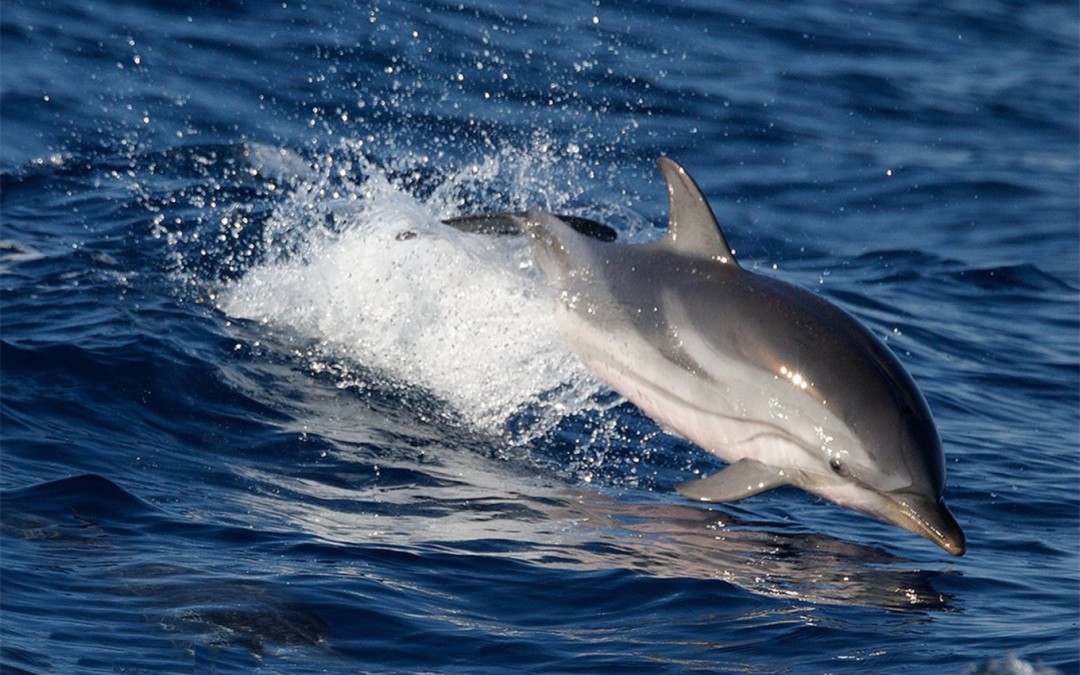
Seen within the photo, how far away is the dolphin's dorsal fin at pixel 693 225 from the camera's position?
7.67 meters

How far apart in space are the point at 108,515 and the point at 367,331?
9.49 ft

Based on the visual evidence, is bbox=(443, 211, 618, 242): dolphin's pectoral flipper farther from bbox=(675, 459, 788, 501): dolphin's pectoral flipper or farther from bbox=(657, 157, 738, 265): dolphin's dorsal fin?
bbox=(675, 459, 788, 501): dolphin's pectoral flipper

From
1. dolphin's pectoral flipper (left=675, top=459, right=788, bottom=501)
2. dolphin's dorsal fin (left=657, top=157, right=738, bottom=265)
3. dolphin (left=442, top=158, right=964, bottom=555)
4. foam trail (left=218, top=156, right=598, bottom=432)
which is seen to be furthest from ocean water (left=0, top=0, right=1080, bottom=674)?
dolphin's dorsal fin (left=657, top=157, right=738, bottom=265)

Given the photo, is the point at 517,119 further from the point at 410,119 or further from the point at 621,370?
the point at 621,370

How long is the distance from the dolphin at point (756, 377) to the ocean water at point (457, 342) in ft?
1.33

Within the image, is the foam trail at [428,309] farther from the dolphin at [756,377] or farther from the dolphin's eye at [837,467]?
the dolphin's eye at [837,467]

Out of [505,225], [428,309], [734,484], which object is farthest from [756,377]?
[428,309]

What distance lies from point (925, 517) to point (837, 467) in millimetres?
446

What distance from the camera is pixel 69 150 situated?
12047mm

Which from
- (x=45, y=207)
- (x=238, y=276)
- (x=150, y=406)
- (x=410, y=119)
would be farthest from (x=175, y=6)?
(x=150, y=406)

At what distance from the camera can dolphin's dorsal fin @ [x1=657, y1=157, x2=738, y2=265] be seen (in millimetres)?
7672

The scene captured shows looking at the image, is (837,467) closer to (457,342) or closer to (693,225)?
(693,225)

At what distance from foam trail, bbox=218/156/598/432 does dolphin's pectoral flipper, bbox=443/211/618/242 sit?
1.29 ft

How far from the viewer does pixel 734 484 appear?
7184mm
